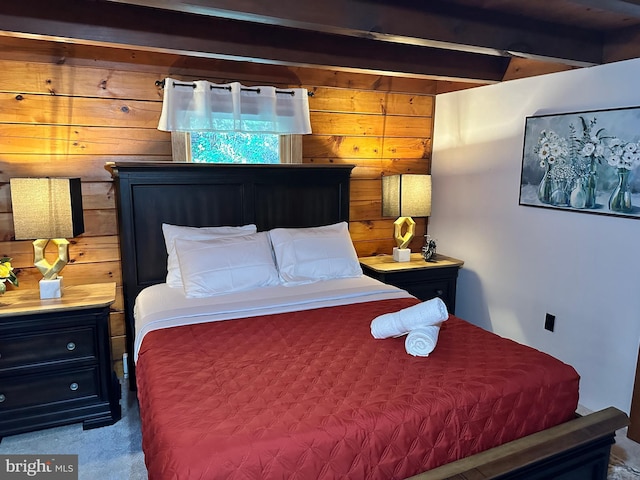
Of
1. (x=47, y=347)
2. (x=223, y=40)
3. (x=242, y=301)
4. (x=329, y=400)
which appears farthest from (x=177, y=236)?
(x=329, y=400)

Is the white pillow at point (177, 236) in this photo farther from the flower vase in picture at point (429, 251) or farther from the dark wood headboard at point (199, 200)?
the flower vase in picture at point (429, 251)

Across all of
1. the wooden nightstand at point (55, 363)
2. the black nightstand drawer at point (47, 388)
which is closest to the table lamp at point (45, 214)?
the wooden nightstand at point (55, 363)

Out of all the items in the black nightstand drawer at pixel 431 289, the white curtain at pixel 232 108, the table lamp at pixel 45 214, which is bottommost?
the black nightstand drawer at pixel 431 289

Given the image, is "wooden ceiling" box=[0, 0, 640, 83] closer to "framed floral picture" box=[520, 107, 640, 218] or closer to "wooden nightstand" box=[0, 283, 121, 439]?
"framed floral picture" box=[520, 107, 640, 218]

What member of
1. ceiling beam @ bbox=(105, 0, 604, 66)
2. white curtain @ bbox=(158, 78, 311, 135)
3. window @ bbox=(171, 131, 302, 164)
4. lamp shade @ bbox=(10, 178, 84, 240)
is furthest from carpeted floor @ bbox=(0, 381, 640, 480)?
ceiling beam @ bbox=(105, 0, 604, 66)

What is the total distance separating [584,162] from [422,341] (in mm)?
1670

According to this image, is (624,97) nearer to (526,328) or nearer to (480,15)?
(480,15)

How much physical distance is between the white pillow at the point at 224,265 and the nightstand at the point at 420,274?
890mm

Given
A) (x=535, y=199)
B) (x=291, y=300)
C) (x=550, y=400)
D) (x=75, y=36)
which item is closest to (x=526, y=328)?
(x=535, y=199)

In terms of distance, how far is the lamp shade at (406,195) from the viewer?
3.48 meters

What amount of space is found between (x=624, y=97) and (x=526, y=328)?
160cm

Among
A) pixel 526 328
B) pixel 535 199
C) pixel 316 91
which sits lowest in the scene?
pixel 526 328

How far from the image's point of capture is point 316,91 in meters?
3.39

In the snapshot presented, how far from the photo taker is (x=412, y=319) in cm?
197
